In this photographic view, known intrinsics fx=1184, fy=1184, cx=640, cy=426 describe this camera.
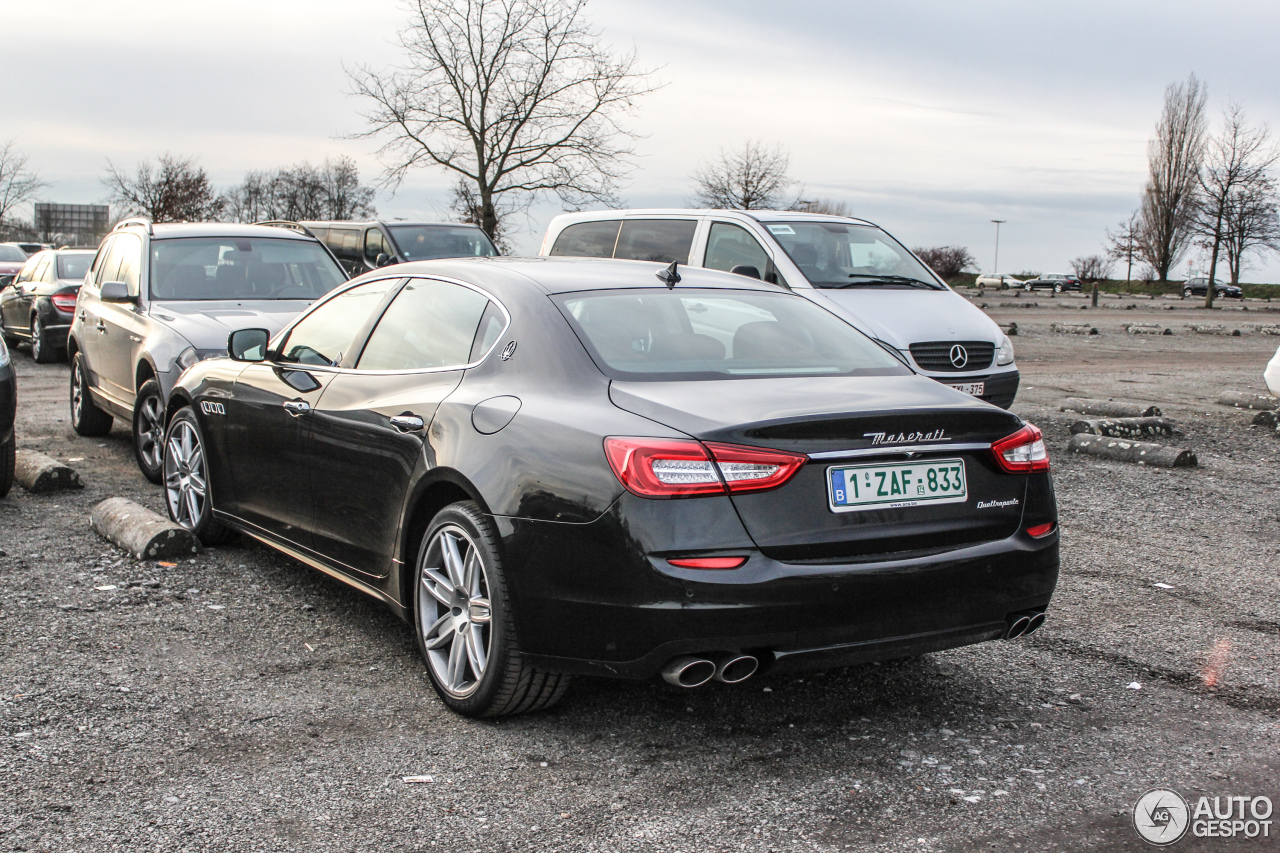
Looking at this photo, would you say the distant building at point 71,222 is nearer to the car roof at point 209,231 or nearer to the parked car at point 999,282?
the parked car at point 999,282

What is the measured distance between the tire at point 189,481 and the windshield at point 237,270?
2.85 meters

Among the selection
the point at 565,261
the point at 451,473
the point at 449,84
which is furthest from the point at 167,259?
the point at 449,84

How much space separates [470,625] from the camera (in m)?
3.84

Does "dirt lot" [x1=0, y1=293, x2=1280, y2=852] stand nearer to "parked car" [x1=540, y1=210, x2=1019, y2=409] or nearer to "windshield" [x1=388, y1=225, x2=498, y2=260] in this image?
"parked car" [x1=540, y1=210, x2=1019, y2=409]

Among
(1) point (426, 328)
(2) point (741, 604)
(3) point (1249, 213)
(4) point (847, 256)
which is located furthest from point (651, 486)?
(3) point (1249, 213)

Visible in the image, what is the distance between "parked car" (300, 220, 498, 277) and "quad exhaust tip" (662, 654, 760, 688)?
15.7m

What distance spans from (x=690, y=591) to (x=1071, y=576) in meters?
3.23

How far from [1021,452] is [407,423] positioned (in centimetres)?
205

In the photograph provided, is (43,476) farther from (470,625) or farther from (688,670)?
(688,670)

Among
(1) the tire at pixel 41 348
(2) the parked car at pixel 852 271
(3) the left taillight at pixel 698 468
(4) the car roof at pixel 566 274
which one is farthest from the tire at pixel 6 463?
(1) the tire at pixel 41 348

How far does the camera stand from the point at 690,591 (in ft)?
10.6

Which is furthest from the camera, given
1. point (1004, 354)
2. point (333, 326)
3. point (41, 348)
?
point (41, 348)

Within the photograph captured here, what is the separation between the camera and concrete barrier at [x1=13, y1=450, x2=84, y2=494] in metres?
7.41

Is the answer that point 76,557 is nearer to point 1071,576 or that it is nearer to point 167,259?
point 167,259
